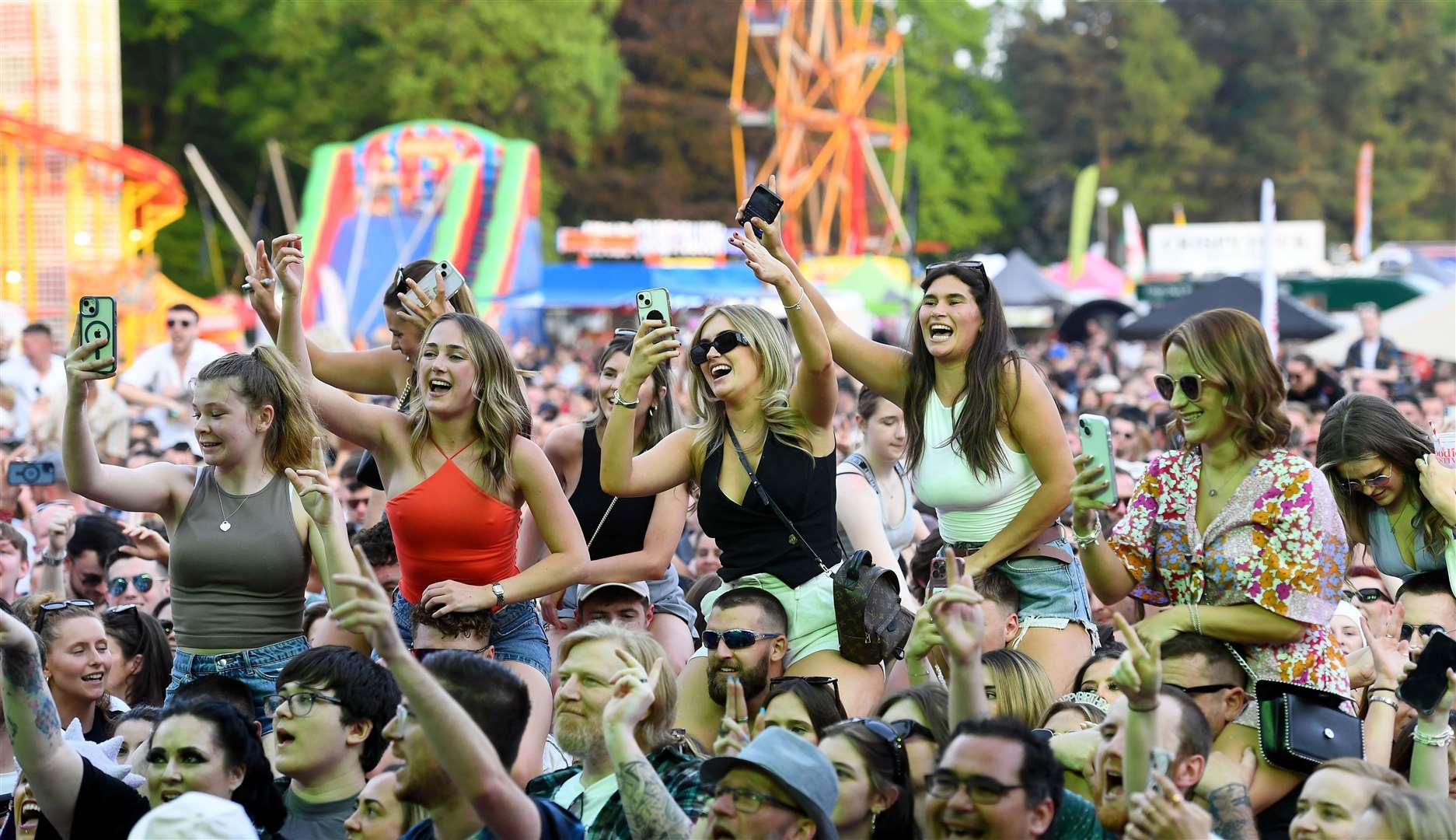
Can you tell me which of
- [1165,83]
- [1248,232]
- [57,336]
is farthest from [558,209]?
[57,336]

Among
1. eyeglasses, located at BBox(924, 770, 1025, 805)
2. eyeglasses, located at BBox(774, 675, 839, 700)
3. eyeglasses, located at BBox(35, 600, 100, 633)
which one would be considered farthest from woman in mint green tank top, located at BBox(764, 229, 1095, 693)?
eyeglasses, located at BBox(35, 600, 100, 633)

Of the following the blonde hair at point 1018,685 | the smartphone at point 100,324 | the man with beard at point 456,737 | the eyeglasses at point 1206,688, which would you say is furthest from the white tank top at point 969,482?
the smartphone at point 100,324

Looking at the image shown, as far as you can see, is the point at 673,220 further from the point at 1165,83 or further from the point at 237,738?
the point at 237,738

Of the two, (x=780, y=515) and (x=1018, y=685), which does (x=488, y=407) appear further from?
(x=1018, y=685)

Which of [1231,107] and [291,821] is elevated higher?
[1231,107]

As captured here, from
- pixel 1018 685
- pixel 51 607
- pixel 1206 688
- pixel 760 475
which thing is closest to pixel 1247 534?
pixel 1206 688

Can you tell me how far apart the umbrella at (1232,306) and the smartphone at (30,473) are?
12801 mm

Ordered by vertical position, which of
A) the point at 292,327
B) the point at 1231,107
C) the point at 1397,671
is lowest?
the point at 1397,671

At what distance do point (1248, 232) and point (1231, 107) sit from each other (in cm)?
2115

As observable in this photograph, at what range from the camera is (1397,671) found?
479 cm

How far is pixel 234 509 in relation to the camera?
16.8 ft

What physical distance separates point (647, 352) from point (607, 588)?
1.16m

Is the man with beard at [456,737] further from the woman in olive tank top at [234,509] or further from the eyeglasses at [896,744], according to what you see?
the woman in olive tank top at [234,509]

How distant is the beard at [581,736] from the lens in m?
4.46
